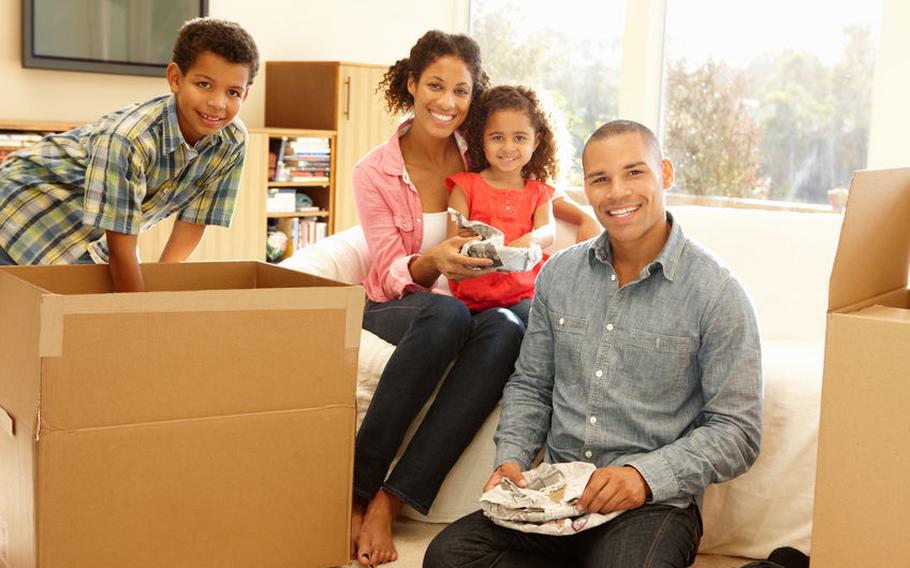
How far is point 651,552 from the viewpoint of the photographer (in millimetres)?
1645

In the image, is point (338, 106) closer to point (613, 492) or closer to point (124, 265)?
point (124, 265)

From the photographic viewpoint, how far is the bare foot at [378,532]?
2.04m

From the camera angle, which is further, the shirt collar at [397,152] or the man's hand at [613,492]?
the shirt collar at [397,152]

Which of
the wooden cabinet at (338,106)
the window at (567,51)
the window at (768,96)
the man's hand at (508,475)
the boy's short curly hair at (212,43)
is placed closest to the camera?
the man's hand at (508,475)

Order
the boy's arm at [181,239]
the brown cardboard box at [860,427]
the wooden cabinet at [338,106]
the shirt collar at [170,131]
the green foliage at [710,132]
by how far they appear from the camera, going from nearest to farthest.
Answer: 1. the brown cardboard box at [860,427]
2. the shirt collar at [170,131]
3. the boy's arm at [181,239]
4. the green foliage at [710,132]
5. the wooden cabinet at [338,106]

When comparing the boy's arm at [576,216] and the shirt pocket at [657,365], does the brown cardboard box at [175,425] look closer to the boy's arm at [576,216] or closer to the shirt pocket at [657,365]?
the shirt pocket at [657,365]

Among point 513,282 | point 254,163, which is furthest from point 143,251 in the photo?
point 513,282

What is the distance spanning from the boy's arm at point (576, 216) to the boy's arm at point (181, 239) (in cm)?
93

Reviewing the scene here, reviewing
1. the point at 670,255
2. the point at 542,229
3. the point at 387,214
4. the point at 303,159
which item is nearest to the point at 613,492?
the point at 670,255

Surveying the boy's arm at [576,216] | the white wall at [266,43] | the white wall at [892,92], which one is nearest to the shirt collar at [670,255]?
the boy's arm at [576,216]

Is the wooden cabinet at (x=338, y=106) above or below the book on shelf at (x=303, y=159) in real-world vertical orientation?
above

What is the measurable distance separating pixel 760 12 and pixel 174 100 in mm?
3189

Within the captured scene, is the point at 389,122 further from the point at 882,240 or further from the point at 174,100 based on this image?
the point at 882,240

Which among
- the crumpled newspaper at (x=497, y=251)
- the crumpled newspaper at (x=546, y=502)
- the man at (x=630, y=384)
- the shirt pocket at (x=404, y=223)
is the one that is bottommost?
the crumpled newspaper at (x=546, y=502)
